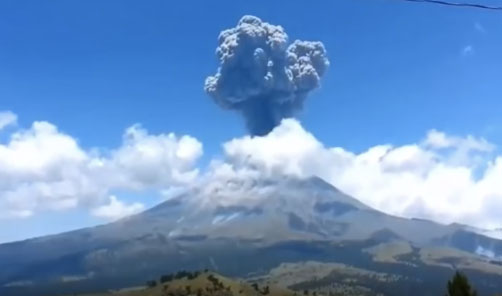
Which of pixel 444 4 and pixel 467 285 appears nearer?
pixel 444 4

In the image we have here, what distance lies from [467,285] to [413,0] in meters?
72.6

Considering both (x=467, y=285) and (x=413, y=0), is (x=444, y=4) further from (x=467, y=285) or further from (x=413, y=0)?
(x=467, y=285)

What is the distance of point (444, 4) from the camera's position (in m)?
13.4

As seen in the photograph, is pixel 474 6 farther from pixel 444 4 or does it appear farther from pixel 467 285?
pixel 467 285

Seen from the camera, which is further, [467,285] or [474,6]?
[467,285]

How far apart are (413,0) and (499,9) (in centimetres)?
198

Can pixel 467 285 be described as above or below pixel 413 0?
below

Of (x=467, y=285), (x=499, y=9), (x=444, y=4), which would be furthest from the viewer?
(x=467, y=285)

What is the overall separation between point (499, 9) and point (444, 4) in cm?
168

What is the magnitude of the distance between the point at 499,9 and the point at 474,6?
1.16 meters

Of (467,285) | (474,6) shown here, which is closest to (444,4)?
(474,6)

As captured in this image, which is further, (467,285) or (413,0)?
(467,285)

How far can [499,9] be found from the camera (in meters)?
14.3

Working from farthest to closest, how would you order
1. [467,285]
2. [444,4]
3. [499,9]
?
[467,285]
[499,9]
[444,4]
